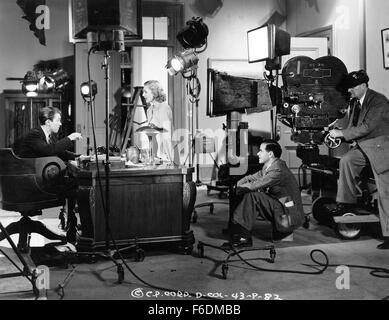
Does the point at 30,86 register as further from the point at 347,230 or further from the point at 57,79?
the point at 347,230

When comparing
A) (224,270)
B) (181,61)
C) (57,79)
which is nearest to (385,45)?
(181,61)

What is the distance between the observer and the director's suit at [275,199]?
13.5 ft

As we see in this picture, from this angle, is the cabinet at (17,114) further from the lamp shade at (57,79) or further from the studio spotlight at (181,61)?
the studio spotlight at (181,61)

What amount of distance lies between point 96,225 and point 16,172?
0.72 meters

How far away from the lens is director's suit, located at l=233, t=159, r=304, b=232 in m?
4.11

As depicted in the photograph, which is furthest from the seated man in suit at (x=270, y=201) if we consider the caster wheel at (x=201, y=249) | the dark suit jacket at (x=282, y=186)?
the caster wheel at (x=201, y=249)

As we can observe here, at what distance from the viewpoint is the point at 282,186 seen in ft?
14.2

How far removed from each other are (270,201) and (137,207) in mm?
1207

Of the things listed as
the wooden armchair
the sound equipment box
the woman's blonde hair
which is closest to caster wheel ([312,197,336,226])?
the woman's blonde hair

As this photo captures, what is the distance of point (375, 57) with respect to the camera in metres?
6.04

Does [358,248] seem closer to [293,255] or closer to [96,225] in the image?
[293,255]

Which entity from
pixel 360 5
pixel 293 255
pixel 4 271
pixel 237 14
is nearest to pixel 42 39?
pixel 237 14

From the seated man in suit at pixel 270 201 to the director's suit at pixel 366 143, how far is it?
1.85ft

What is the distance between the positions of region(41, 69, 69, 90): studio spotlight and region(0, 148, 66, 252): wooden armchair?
4.01 meters
